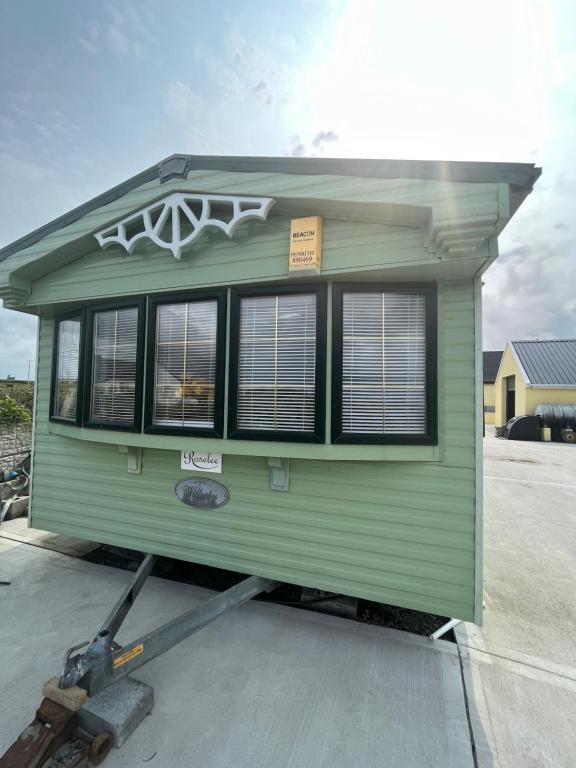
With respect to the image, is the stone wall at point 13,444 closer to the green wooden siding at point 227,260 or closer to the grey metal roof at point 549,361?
the green wooden siding at point 227,260

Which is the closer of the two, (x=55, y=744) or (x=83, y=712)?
(x=55, y=744)

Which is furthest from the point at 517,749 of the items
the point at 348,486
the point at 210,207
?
the point at 210,207

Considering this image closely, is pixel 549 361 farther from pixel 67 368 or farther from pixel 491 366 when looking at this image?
pixel 67 368

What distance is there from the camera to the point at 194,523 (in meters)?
3.24

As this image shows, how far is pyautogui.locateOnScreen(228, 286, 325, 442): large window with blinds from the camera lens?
105 inches

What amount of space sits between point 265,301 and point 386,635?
2912 millimetres

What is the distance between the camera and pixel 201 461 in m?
3.20

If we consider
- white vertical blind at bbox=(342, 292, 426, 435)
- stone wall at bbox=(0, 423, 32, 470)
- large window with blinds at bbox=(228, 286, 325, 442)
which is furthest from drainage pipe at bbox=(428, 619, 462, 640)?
stone wall at bbox=(0, 423, 32, 470)

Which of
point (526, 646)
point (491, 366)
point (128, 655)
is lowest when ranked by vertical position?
point (526, 646)

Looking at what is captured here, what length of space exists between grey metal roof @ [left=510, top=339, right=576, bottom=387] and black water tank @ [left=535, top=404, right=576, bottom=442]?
5.28 feet

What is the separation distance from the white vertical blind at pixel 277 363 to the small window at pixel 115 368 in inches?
42.6

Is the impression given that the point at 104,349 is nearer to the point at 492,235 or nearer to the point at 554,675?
the point at 492,235

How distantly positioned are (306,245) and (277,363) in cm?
93

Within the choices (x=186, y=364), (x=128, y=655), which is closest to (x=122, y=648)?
(x=128, y=655)
